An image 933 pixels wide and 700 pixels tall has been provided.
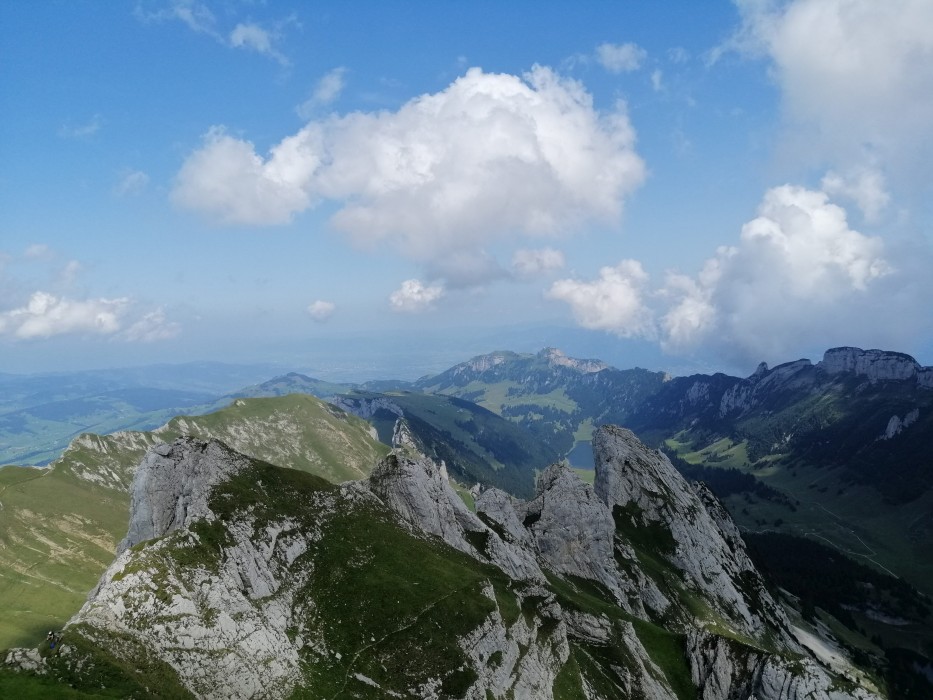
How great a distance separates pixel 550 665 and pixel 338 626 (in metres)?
27.8

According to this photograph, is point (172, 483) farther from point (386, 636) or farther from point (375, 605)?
point (386, 636)

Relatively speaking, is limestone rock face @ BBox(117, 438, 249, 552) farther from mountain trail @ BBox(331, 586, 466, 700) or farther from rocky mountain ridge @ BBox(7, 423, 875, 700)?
mountain trail @ BBox(331, 586, 466, 700)

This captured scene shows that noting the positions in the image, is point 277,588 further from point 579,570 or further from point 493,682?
point 579,570

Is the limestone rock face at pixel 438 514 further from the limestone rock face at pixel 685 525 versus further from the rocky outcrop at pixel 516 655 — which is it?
the limestone rock face at pixel 685 525

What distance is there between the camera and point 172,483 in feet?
261

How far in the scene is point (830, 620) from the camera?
628ft

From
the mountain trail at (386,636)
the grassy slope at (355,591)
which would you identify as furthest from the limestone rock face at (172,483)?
the mountain trail at (386,636)

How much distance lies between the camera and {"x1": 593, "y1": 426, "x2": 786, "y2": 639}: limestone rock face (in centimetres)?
13400

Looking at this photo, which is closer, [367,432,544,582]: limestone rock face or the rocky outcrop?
the rocky outcrop

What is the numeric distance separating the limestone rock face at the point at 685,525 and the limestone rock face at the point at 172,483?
10011 cm

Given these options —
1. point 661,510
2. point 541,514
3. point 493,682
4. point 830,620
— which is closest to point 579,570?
point 541,514

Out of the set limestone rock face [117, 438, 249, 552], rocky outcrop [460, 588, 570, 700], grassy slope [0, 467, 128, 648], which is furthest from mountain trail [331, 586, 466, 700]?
grassy slope [0, 467, 128, 648]

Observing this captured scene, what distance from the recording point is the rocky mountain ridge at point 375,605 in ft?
180

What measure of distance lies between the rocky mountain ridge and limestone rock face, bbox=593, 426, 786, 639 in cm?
1579
